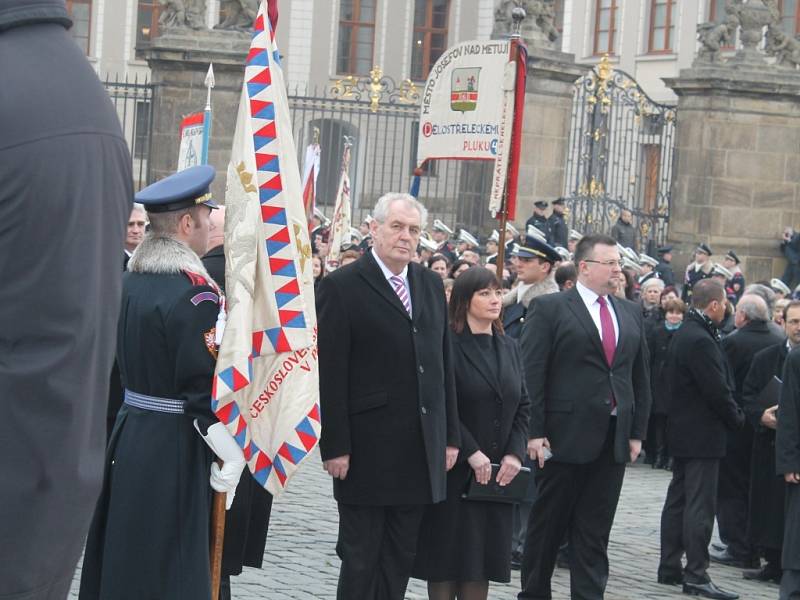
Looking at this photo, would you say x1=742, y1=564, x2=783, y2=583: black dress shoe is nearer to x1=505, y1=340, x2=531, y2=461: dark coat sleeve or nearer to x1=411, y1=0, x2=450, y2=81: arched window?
x1=505, y1=340, x2=531, y2=461: dark coat sleeve

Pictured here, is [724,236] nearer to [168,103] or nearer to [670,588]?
[168,103]

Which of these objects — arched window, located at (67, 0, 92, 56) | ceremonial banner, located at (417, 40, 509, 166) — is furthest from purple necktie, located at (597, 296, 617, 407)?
arched window, located at (67, 0, 92, 56)

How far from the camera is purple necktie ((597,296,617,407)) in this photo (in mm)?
7645

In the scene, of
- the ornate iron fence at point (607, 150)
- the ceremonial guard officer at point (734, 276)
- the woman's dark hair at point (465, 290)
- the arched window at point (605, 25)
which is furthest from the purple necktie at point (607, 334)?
the arched window at point (605, 25)

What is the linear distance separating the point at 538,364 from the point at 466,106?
2745 millimetres

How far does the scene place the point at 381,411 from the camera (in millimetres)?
6125

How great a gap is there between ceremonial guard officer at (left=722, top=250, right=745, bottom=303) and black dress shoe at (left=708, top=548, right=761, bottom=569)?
30.1 ft

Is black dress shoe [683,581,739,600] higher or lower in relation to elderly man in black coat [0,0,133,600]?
lower

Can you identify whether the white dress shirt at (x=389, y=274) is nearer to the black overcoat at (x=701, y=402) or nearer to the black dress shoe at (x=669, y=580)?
the black overcoat at (x=701, y=402)

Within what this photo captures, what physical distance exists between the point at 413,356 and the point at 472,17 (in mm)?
40793

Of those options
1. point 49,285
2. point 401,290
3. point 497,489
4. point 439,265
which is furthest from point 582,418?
point 439,265

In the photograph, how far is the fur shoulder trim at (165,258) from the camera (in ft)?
16.8

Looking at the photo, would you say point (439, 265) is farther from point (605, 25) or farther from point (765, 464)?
point (605, 25)

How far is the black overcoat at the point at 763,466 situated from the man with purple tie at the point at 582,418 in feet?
6.58
